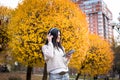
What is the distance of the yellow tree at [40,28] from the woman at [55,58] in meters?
21.4

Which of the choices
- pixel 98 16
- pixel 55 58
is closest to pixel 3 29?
pixel 55 58

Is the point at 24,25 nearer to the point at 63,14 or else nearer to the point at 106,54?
the point at 63,14

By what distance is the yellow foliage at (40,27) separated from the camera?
2709 centimetres

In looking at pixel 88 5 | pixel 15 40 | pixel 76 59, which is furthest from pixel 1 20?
pixel 88 5

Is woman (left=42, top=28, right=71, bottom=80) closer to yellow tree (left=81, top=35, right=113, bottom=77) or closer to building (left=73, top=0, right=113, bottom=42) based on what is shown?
yellow tree (left=81, top=35, right=113, bottom=77)

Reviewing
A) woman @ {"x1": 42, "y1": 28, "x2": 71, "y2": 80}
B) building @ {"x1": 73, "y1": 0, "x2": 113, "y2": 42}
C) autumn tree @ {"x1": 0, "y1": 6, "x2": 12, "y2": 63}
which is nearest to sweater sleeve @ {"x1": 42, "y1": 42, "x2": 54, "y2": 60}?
woman @ {"x1": 42, "y1": 28, "x2": 71, "y2": 80}

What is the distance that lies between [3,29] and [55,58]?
31.5 meters

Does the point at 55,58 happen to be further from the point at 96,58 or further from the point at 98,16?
the point at 98,16

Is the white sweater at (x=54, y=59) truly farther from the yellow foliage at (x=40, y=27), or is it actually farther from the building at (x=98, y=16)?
the building at (x=98, y=16)

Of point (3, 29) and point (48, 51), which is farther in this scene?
point (3, 29)

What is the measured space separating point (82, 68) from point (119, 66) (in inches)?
648

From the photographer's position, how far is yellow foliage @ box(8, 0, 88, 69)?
2709cm

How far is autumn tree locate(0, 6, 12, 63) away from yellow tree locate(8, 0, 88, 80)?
643 centimetres

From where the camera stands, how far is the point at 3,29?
3581 cm
